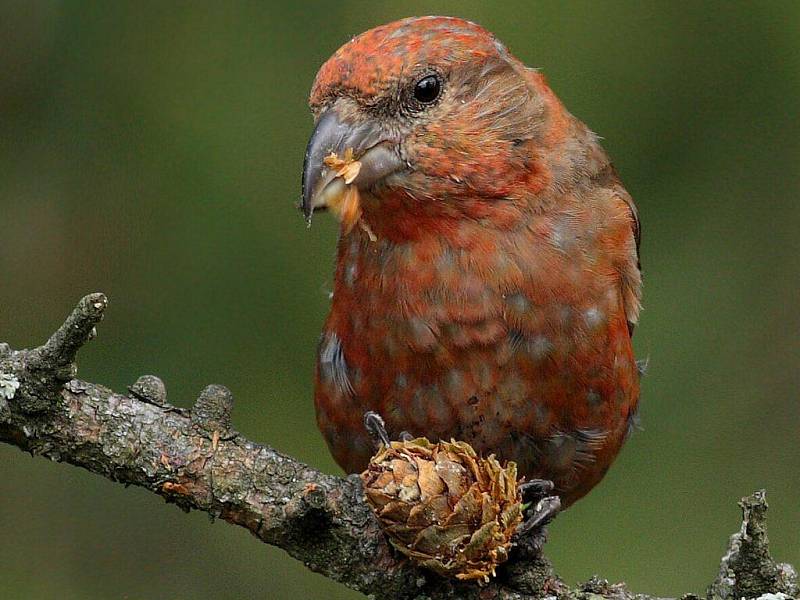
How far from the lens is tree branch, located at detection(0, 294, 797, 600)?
2686 millimetres

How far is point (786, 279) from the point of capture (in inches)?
169

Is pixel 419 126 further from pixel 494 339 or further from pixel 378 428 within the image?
pixel 378 428

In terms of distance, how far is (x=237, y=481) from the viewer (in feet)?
9.15

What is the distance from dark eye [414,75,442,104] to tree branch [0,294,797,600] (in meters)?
0.86

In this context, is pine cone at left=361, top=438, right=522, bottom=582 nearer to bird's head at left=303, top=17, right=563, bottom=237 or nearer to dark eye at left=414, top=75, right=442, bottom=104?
bird's head at left=303, top=17, right=563, bottom=237

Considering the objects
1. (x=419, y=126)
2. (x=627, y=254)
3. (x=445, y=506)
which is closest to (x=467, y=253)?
(x=419, y=126)

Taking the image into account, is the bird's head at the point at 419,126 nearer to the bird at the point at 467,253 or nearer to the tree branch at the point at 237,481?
the bird at the point at 467,253

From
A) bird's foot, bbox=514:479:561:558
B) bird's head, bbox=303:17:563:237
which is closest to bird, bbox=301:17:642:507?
bird's head, bbox=303:17:563:237

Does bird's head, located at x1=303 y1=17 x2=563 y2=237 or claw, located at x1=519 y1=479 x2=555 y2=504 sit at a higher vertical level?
bird's head, located at x1=303 y1=17 x2=563 y2=237

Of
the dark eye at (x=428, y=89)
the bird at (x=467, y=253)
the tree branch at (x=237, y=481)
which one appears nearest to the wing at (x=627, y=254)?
the bird at (x=467, y=253)

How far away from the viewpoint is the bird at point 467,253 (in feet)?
10.6

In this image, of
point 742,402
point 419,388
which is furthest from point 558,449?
point 742,402

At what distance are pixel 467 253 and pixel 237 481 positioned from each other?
0.89 metres

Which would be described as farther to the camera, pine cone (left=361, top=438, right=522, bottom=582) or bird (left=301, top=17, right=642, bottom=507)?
bird (left=301, top=17, right=642, bottom=507)
